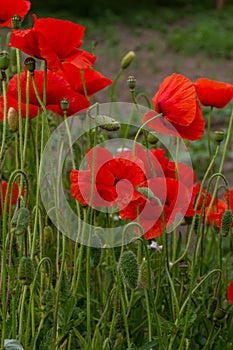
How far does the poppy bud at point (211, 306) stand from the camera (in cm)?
120

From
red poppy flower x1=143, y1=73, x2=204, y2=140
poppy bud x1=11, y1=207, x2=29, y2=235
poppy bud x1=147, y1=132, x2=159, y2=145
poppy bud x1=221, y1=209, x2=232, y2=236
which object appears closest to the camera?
poppy bud x1=11, y1=207, x2=29, y2=235

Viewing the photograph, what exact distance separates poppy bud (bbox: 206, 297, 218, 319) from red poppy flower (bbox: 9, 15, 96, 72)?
440mm

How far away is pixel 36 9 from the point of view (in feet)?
21.7

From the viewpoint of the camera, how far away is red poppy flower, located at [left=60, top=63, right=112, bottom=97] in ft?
4.27

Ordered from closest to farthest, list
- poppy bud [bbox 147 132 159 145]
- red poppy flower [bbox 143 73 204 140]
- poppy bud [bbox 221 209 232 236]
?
poppy bud [bbox 221 209 232 236]
red poppy flower [bbox 143 73 204 140]
poppy bud [bbox 147 132 159 145]

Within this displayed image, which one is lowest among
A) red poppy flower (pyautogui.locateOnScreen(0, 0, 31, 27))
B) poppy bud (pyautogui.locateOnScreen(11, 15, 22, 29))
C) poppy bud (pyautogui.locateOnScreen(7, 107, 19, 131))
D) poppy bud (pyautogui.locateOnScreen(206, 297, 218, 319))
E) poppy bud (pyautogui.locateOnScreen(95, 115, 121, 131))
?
poppy bud (pyautogui.locateOnScreen(206, 297, 218, 319))

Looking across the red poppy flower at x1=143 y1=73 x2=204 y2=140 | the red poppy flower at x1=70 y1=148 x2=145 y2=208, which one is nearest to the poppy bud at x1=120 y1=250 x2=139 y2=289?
the red poppy flower at x1=70 y1=148 x2=145 y2=208

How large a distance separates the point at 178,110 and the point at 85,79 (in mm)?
263

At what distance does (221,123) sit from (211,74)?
3.85 ft

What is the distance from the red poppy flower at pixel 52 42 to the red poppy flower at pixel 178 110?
0.13m

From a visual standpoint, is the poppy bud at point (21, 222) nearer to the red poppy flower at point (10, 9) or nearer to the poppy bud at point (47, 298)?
the poppy bud at point (47, 298)

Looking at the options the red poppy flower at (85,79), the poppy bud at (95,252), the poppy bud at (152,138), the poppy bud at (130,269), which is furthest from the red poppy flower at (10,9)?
the poppy bud at (130,269)

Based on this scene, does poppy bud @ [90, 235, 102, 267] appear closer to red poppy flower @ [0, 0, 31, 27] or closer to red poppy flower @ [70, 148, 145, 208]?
red poppy flower @ [70, 148, 145, 208]

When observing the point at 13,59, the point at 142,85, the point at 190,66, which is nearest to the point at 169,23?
the point at 190,66
